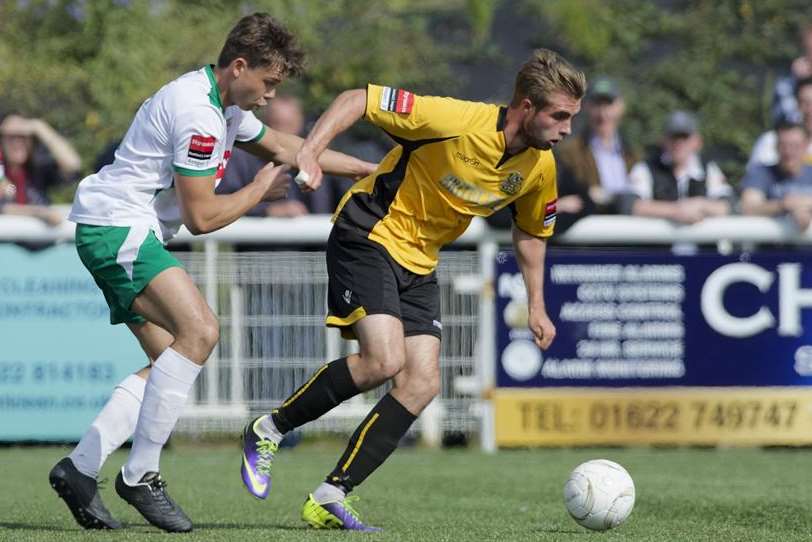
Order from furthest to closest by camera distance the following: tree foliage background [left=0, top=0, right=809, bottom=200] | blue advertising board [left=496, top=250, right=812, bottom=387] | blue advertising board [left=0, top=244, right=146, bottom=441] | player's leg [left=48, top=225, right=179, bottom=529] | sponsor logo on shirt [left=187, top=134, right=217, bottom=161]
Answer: tree foliage background [left=0, top=0, right=809, bottom=200]
blue advertising board [left=496, top=250, right=812, bottom=387]
blue advertising board [left=0, top=244, right=146, bottom=441]
player's leg [left=48, top=225, right=179, bottom=529]
sponsor logo on shirt [left=187, top=134, right=217, bottom=161]

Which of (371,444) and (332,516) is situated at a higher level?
(371,444)

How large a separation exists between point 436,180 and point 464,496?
88.9 inches

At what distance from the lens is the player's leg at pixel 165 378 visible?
6750 mm

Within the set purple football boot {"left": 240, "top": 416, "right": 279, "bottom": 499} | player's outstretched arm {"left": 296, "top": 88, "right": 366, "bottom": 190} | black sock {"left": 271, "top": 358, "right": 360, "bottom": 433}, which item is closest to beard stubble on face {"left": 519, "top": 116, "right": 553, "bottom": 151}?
player's outstretched arm {"left": 296, "top": 88, "right": 366, "bottom": 190}

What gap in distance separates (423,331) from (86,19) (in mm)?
11961

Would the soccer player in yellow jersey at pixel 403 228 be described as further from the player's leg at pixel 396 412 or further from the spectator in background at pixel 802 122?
the spectator in background at pixel 802 122

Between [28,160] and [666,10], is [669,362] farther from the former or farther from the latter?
[666,10]

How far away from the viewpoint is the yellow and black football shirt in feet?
24.0

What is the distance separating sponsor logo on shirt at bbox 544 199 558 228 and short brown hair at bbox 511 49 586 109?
0.65 meters

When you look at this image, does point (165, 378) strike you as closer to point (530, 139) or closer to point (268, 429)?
point (268, 429)

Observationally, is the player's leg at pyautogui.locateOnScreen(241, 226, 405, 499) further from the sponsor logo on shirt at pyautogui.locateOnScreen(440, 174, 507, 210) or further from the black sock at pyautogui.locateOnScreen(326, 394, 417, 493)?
the sponsor logo on shirt at pyautogui.locateOnScreen(440, 174, 507, 210)

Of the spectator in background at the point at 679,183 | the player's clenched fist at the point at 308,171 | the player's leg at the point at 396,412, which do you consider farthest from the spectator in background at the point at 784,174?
the player's clenched fist at the point at 308,171

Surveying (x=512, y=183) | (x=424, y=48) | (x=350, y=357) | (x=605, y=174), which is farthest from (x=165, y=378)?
(x=424, y=48)

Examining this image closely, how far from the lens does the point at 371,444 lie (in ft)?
23.6
